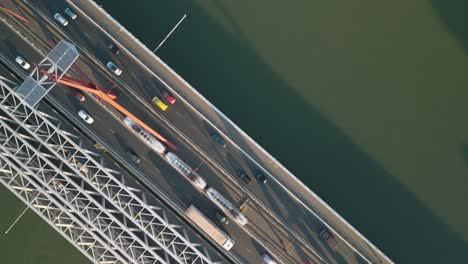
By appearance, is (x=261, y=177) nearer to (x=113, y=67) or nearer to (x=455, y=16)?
(x=113, y=67)

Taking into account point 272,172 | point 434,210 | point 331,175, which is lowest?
point 272,172

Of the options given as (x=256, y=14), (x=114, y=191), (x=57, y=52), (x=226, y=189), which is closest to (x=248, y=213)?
(x=226, y=189)

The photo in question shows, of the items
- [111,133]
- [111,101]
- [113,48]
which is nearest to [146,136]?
[111,133]

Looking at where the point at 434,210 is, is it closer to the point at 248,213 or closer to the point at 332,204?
the point at 332,204

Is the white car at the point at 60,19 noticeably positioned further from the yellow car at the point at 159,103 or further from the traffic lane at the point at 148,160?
the yellow car at the point at 159,103

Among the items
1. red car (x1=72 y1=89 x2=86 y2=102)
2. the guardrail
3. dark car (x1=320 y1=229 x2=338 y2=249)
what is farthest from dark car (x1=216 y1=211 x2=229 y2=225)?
red car (x1=72 y1=89 x2=86 y2=102)

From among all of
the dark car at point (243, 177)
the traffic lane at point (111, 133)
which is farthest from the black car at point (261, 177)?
the traffic lane at point (111, 133)
